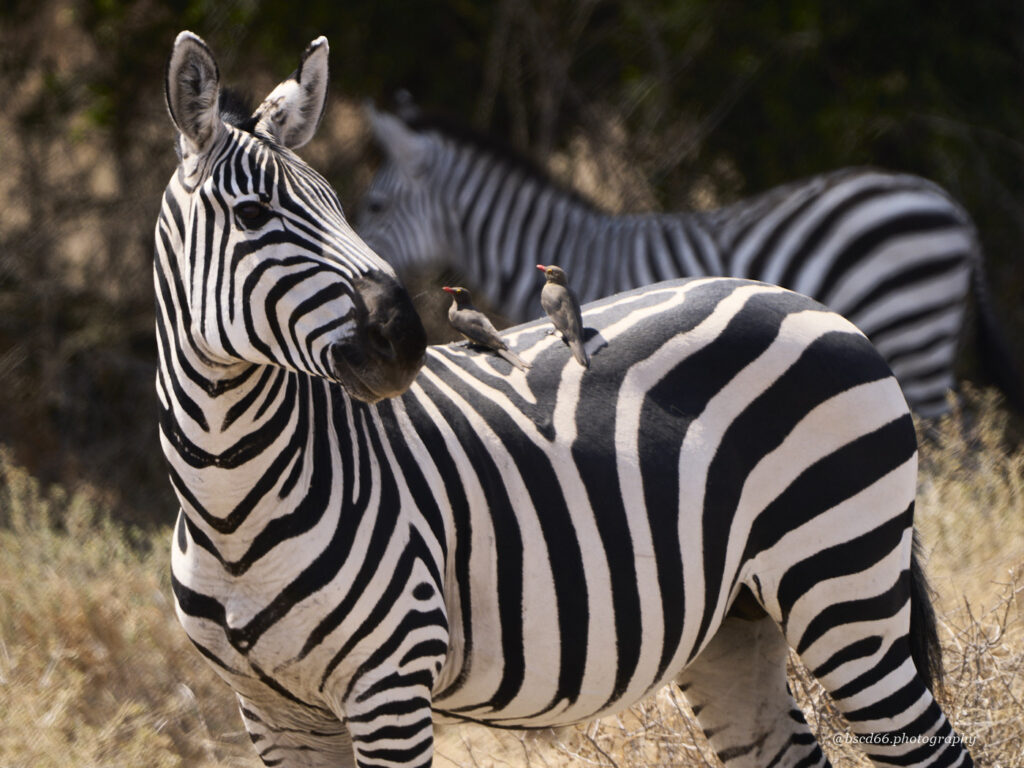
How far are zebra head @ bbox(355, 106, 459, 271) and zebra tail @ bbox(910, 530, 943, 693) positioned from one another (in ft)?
14.4

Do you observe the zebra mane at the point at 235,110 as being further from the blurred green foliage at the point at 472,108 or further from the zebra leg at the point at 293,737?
the blurred green foliage at the point at 472,108

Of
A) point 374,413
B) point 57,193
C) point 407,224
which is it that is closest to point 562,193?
point 407,224

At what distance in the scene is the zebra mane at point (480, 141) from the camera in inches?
279

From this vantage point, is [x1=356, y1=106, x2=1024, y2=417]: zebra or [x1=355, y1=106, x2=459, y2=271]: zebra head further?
[x1=355, y1=106, x2=459, y2=271]: zebra head

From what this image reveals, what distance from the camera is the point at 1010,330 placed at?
28.1ft

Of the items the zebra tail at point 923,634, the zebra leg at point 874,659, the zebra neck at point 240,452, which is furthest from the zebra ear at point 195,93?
the zebra tail at point 923,634

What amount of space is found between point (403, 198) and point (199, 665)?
3357 millimetres

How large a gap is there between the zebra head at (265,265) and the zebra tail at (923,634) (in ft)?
5.24

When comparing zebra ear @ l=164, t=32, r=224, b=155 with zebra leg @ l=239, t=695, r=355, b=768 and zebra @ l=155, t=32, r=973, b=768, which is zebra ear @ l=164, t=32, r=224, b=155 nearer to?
zebra @ l=155, t=32, r=973, b=768

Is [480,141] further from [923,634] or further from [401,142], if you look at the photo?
[923,634]

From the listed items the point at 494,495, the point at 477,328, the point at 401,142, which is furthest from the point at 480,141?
the point at 494,495

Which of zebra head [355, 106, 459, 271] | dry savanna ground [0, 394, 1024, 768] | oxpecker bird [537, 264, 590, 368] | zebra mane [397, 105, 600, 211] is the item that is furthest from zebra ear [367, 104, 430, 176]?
oxpecker bird [537, 264, 590, 368]

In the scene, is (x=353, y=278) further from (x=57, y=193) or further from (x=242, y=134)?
(x=57, y=193)

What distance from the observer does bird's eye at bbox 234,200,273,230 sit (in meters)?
2.25
